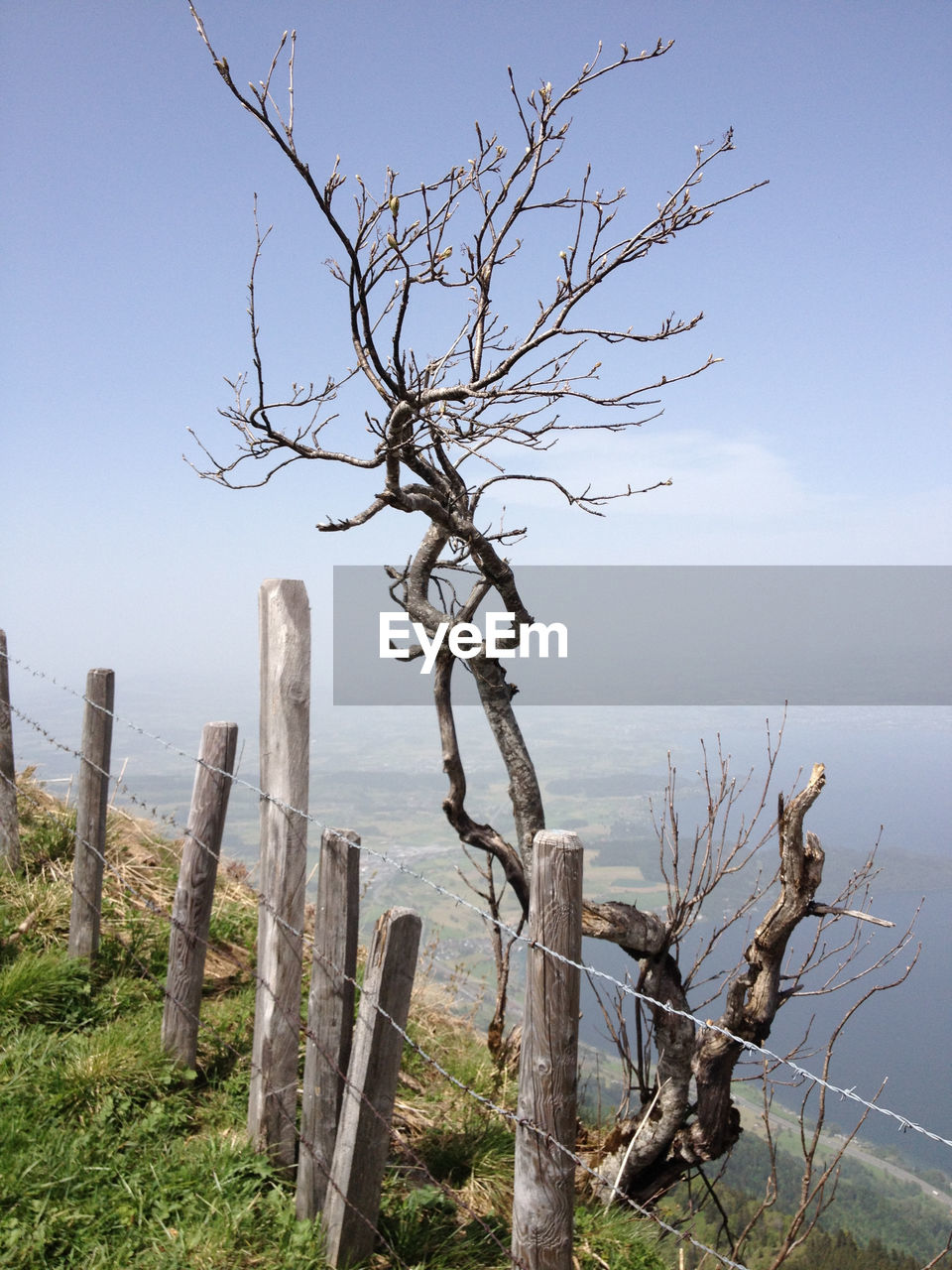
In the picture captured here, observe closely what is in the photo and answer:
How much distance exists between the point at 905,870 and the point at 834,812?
38750 mm

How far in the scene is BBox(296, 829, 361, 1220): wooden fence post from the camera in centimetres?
329

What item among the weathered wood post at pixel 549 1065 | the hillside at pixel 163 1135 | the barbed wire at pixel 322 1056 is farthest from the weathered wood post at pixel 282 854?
the weathered wood post at pixel 549 1065

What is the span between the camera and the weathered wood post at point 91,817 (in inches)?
204

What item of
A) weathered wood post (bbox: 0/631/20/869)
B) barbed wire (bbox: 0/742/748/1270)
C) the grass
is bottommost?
the grass

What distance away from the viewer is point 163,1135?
3893 millimetres

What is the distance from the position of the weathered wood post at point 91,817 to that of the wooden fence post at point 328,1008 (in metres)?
2.42

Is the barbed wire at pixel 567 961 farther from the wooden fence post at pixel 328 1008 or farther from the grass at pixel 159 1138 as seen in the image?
the grass at pixel 159 1138

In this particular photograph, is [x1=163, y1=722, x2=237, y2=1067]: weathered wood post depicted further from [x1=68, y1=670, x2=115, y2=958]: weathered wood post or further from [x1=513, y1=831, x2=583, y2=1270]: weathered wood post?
[x1=513, y1=831, x2=583, y2=1270]: weathered wood post

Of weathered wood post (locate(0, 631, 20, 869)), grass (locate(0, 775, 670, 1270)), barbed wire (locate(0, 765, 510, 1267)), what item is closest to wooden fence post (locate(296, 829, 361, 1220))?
barbed wire (locate(0, 765, 510, 1267))

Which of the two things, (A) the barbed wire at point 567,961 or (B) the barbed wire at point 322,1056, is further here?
(B) the barbed wire at point 322,1056

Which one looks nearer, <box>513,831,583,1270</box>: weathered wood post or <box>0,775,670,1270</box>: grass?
<box>513,831,583,1270</box>: weathered wood post

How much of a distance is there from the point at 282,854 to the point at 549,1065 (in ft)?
5.29

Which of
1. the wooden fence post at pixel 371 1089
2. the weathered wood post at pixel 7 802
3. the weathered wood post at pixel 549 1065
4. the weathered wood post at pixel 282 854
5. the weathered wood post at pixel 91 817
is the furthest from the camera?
the weathered wood post at pixel 7 802

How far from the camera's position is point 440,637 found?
5.66 m
